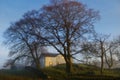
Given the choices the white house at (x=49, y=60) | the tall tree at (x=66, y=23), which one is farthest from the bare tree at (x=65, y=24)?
the white house at (x=49, y=60)

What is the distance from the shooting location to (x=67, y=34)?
121 ft

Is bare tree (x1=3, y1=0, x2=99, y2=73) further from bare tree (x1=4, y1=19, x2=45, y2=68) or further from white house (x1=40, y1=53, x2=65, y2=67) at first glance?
white house (x1=40, y1=53, x2=65, y2=67)

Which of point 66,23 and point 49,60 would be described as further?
point 49,60

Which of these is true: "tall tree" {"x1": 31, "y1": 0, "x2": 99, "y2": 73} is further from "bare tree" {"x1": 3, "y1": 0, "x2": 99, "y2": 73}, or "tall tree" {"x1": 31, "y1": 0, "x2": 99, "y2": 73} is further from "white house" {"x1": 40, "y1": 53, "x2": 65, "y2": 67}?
"white house" {"x1": 40, "y1": 53, "x2": 65, "y2": 67}

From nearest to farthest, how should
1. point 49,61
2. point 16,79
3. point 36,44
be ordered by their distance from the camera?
point 16,79, point 36,44, point 49,61

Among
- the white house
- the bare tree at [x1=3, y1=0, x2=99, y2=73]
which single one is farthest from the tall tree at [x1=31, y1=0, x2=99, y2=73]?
the white house

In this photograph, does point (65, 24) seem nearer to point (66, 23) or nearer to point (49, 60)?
point (66, 23)

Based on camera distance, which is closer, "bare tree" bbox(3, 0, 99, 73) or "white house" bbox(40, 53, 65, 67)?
"bare tree" bbox(3, 0, 99, 73)

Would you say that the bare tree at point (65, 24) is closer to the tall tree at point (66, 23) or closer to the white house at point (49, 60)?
the tall tree at point (66, 23)

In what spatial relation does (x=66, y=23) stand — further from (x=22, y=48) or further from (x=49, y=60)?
(x=49, y=60)

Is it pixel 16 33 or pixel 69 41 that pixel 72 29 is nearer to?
pixel 69 41

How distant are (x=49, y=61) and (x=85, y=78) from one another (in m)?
49.2

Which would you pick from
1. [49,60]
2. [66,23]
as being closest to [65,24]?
[66,23]

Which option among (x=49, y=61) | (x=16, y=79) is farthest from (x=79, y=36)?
(x=49, y=61)
